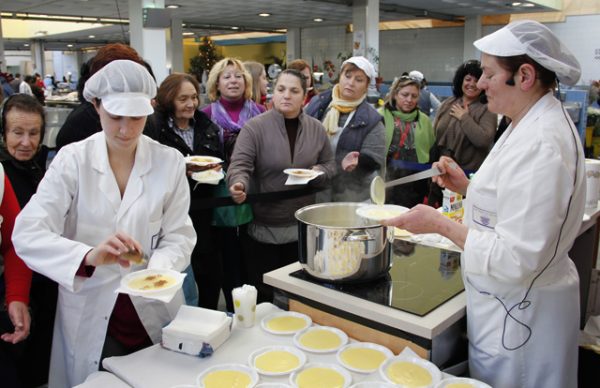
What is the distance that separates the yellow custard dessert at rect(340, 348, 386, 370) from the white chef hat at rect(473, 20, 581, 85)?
0.97 m

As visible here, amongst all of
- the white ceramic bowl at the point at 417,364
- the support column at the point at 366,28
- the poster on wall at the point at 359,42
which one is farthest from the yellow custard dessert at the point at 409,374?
the poster on wall at the point at 359,42

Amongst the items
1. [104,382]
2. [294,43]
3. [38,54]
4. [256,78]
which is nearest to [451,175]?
[104,382]

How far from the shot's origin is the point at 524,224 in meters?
1.39

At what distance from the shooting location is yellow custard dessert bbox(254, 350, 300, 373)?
148cm

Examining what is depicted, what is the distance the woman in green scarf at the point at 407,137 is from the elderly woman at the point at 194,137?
1518mm

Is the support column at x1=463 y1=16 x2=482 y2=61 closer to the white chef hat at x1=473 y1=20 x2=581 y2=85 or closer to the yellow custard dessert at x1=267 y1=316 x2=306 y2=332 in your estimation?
the white chef hat at x1=473 y1=20 x2=581 y2=85

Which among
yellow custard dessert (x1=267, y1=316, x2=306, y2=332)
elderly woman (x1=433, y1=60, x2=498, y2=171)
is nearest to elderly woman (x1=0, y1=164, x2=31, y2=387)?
yellow custard dessert (x1=267, y1=316, x2=306, y2=332)

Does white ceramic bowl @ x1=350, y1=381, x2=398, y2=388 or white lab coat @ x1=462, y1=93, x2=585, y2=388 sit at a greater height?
white lab coat @ x1=462, y1=93, x2=585, y2=388

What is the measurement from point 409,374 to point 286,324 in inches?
18.9

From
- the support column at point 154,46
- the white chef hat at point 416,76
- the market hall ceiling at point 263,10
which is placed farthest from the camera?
the market hall ceiling at point 263,10

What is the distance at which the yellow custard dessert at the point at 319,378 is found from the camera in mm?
1407

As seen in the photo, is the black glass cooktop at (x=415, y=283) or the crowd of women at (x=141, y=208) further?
the black glass cooktop at (x=415, y=283)

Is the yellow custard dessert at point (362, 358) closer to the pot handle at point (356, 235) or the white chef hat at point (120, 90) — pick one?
the pot handle at point (356, 235)

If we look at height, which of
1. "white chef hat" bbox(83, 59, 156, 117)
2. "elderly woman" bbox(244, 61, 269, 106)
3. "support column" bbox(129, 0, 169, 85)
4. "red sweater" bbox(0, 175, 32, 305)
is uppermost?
"support column" bbox(129, 0, 169, 85)
